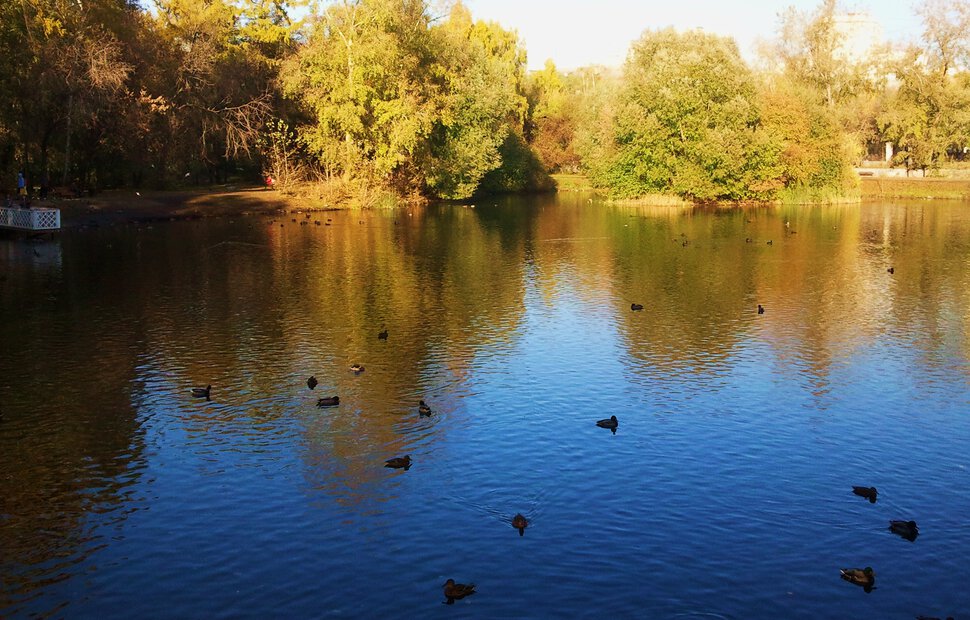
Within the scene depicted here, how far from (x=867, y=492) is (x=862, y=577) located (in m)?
3.55

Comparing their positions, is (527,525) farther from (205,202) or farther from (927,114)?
(927,114)

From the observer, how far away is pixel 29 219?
52562mm

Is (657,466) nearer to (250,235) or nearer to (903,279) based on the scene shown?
(903,279)

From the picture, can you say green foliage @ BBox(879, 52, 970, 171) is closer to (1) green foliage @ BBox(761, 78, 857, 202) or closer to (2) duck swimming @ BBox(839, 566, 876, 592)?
(1) green foliage @ BBox(761, 78, 857, 202)

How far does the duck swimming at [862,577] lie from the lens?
1366 centimetres

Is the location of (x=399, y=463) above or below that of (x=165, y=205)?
below

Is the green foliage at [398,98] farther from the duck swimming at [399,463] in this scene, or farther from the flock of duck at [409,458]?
the duck swimming at [399,463]

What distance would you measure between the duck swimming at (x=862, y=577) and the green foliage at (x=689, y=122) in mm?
69164

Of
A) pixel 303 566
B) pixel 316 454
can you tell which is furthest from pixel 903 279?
pixel 303 566

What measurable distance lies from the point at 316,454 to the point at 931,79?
105070 millimetres

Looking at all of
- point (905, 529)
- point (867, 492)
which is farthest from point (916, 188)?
point (905, 529)

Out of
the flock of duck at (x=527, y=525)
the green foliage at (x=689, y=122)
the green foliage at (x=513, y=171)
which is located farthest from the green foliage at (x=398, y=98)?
the flock of duck at (x=527, y=525)

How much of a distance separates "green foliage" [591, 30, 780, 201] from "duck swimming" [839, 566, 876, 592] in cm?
6916

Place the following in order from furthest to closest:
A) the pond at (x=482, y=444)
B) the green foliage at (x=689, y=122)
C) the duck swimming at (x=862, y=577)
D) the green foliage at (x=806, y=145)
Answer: the green foliage at (x=806, y=145), the green foliage at (x=689, y=122), the pond at (x=482, y=444), the duck swimming at (x=862, y=577)
